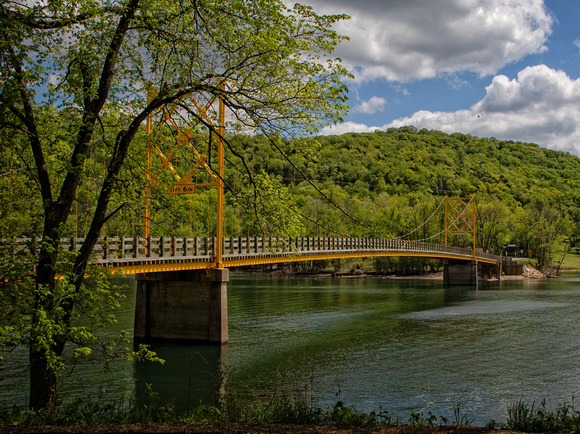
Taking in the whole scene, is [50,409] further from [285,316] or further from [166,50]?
[285,316]

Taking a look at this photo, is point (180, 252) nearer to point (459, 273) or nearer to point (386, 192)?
point (459, 273)

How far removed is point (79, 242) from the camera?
18.6 m

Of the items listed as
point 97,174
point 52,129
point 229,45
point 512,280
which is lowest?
point 512,280

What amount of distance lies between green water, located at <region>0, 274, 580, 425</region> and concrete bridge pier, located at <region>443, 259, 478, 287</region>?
35.6 m

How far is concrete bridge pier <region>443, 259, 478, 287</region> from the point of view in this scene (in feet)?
242

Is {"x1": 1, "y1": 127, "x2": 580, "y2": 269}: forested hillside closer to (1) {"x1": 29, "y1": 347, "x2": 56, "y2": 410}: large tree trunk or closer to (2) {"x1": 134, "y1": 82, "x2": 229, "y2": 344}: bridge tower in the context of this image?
(1) {"x1": 29, "y1": 347, "x2": 56, "y2": 410}: large tree trunk

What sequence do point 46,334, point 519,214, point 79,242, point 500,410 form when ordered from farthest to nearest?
point 519,214 < point 79,242 < point 500,410 < point 46,334

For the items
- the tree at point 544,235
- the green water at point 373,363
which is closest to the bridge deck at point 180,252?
the green water at point 373,363

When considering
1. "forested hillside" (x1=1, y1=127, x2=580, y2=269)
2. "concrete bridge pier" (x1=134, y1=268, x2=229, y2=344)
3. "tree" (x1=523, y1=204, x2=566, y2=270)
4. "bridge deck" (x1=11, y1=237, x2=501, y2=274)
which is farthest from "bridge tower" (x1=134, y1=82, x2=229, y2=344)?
"tree" (x1=523, y1=204, x2=566, y2=270)

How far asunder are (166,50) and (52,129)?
101 inches

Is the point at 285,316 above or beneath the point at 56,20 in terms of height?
beneath

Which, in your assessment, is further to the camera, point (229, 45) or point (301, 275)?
point (301, 275)

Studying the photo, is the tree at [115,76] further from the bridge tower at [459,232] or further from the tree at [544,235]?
the tree at [544,235]

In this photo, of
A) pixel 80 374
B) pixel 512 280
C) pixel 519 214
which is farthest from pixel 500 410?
pixel 519 214
